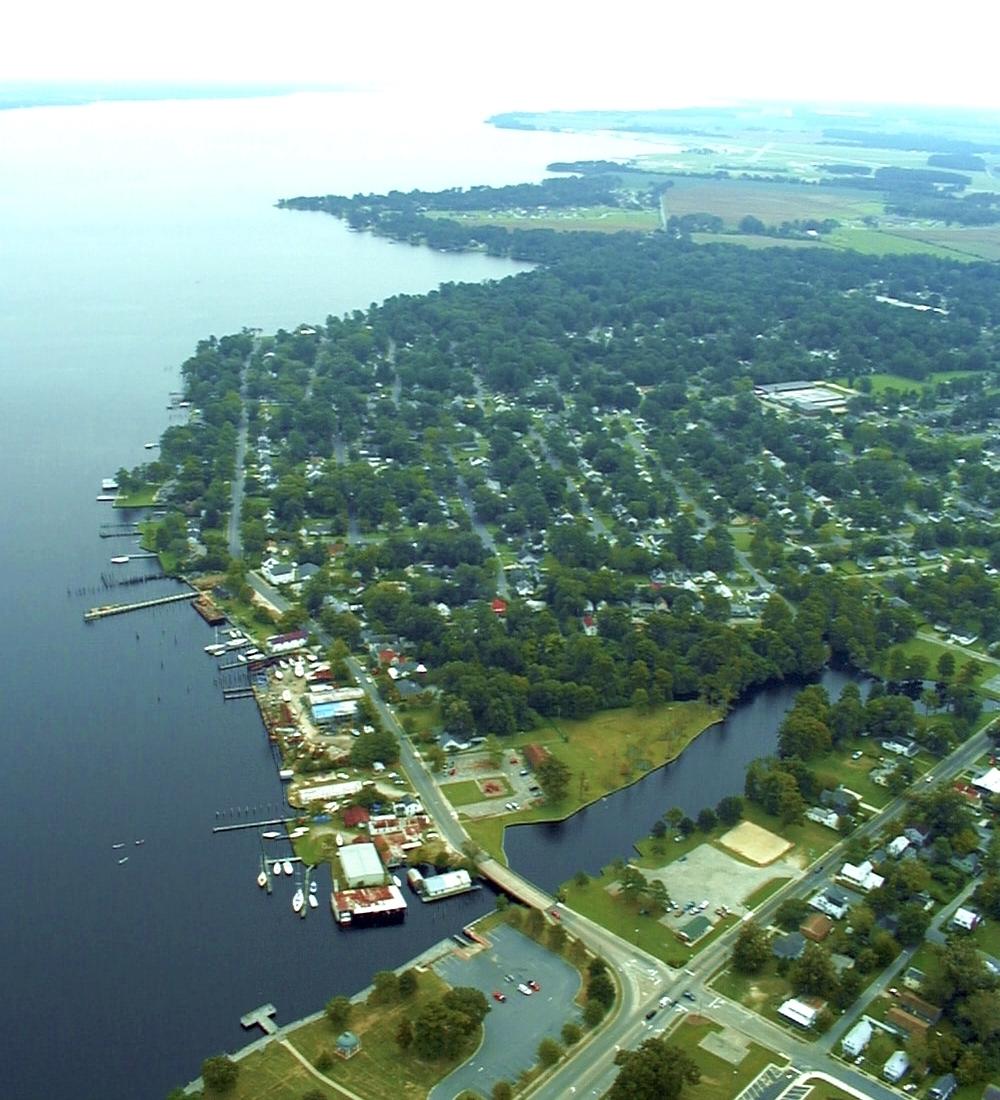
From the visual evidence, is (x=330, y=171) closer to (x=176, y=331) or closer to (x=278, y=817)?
(x=176, y=331)

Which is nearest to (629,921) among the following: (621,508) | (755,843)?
(755,843)

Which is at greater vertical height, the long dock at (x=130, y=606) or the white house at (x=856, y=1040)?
the long dock at (x=130, y=606)

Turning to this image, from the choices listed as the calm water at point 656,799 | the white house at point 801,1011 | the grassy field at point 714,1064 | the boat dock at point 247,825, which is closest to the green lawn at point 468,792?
the calm water at point 656,799

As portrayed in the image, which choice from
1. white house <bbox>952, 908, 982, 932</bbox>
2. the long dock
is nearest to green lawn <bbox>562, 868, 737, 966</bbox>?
white house <bbox>952, 908, 982, 932</bbox>

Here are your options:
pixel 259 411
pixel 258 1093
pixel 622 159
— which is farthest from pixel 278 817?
pixel 622 159

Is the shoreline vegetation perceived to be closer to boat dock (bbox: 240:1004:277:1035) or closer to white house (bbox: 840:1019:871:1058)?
white house (bbox: 840:1019:871:1058)

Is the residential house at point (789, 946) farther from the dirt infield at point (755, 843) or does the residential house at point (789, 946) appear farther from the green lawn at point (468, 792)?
the green lawn at point (468, 792)

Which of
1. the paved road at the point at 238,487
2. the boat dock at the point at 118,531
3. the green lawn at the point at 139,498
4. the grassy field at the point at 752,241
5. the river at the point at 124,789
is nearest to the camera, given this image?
the river at the point at 124,789
